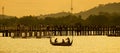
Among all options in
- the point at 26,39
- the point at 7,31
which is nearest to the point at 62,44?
the point at 26,39

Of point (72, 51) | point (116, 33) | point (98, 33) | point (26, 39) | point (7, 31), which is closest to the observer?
point (72, 51)

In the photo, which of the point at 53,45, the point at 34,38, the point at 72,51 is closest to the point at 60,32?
the point at 34,38

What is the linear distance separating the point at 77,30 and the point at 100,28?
11448 millimetres

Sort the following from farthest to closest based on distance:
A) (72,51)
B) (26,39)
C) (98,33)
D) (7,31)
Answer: (98,33), (7,31), (26,39), (72,51)

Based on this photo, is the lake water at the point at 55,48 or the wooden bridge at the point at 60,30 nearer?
the lake water at the point at 55,48

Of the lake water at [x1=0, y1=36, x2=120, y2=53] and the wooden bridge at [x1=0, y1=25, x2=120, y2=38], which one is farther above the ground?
the wooden bridge at [x1=0, y1=25, x2=120, y2=38]

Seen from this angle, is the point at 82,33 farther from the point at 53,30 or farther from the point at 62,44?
the point at 62,44

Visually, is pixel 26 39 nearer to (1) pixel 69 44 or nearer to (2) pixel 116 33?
(2) pixel 116 33

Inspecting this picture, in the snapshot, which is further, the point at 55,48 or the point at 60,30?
the point at 60,30

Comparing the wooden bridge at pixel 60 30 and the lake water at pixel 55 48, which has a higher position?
the wooden bridge at pixel 60 30

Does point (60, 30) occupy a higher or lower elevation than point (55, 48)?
higher

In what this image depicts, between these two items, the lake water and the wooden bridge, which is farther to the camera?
the wooden bridge

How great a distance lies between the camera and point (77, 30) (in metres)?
178

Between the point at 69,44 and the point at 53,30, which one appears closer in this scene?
the point at 69,44
